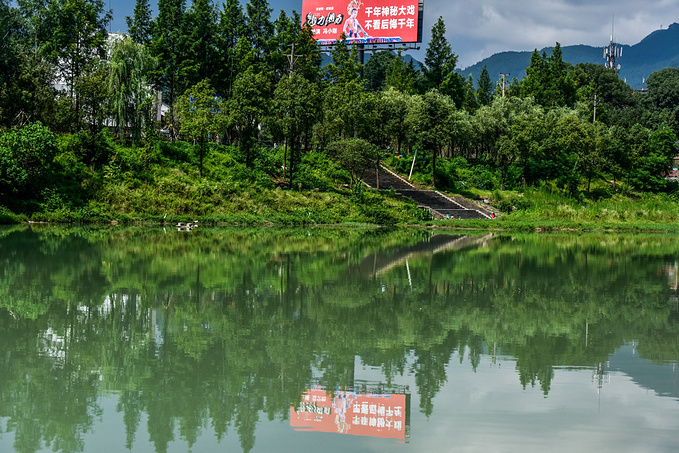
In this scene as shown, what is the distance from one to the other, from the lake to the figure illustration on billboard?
122ft

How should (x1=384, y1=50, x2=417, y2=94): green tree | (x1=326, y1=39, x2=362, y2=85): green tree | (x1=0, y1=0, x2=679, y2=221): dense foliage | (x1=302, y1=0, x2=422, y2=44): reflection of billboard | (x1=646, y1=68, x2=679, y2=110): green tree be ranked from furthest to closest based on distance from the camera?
1. (x1=646, y1=68, x2=679, y2=110): green tree
2. (x1=384, y1=50, x2=417, y2=94): green tree
3. (x1=302, y1=0, x2=422, y2=44): reflection of billboard
4. (x1=326, y1=39, x2=362, y2=85): green tree
5. (x1=0, y1=0, x2=679, y2=221): dense foliage

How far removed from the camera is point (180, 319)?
10.4m

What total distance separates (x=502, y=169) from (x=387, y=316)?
122ft

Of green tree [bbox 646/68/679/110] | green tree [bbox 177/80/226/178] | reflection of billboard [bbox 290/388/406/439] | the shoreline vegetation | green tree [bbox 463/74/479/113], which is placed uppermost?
green tree [bbox 646/68/679/110]

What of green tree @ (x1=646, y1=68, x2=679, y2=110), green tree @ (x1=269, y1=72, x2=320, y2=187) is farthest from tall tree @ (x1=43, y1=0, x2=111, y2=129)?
green tree @ (x1=646, y1=68, x2=679, y2=110)

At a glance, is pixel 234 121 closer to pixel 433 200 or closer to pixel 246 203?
pixel 246 203

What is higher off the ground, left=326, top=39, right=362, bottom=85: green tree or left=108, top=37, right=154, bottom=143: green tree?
left=326, top=39, right=362, bottom=85: green tree

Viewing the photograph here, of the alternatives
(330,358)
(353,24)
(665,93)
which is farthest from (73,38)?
(665,93)

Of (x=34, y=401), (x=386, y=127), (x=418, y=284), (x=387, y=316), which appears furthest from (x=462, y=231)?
(x=34, y=401)

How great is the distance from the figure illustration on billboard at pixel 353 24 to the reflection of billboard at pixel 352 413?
46737 millimetres

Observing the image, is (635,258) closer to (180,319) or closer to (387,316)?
(387,316)

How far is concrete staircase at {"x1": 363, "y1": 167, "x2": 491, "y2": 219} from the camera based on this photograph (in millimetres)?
38344

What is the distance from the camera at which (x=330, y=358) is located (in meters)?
8.27

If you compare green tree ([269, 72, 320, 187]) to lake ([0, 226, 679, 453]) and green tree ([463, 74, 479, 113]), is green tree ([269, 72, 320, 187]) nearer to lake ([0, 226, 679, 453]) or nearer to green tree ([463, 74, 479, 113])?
lake ([0, 226, 679, 453])
